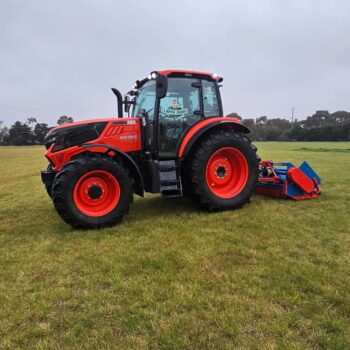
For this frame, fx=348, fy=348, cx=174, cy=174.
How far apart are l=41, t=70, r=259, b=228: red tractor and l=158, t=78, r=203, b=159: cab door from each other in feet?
0.05

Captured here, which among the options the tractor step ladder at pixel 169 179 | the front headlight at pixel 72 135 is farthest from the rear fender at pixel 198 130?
the front headlight at pixel 72 135

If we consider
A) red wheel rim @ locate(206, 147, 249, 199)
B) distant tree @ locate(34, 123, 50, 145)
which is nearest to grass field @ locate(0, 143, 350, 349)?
red wheel rim @ locate(206, 147, 249, 199)

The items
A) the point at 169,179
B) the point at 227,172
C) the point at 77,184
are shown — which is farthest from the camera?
the point at 227,172

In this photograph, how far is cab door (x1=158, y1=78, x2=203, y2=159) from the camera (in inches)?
227

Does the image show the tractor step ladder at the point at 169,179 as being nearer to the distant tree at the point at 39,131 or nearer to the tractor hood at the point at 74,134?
the tractor hood at the point at 74,134

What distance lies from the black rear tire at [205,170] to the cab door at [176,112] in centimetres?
37

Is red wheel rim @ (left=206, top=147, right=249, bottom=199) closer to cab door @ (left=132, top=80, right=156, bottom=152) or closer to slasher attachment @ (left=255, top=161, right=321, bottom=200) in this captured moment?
slasher attachment @ (left=255, top=161, right=321, bottom=200)

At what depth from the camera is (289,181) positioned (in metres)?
6.76

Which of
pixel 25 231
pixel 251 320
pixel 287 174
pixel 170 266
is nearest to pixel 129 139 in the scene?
pixel 25 231

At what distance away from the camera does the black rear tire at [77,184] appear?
4809 mm

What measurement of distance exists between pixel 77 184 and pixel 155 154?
1441 mm

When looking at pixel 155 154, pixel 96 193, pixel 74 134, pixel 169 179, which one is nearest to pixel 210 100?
pixel 155 154

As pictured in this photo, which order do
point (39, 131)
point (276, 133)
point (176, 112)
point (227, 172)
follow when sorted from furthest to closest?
point (276, 133) < point (39, 131) < point (227, 172) < point (176, 112)

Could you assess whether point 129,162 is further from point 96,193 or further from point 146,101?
point 146,101
